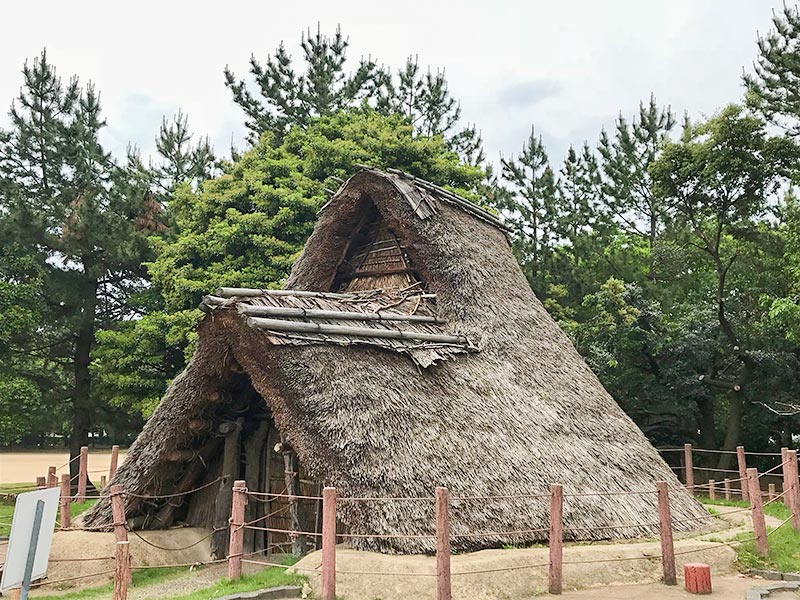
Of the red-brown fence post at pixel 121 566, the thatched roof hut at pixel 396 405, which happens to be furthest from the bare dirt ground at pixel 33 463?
the red-brown fence post at pixel 121 566

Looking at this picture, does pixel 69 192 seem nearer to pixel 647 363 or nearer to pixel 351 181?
pixel 351 181

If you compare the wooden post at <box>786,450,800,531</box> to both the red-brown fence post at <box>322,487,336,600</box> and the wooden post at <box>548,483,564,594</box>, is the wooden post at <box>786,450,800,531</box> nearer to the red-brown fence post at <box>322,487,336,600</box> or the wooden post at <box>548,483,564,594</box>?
the wooden post at <box>548,483,564,594</box>

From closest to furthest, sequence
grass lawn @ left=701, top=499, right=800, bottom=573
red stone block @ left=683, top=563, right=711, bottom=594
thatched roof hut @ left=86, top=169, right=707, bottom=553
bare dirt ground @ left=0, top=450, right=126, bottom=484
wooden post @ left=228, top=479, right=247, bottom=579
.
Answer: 1. red stone block @ left=683, top=563, right=711, bottom=594
2. wooden post @ left=228, top=479, right=247, bottom=579
3. thatched roof hut @ left=86, top=169, right=707, bottom=553
4. grass lawn @ left=701, top=499, right=800, bottom=573
5. bare dirt ground @ left=0, top=450, right=126, bottom=484

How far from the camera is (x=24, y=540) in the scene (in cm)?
333

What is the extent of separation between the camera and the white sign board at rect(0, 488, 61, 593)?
10.5 ft

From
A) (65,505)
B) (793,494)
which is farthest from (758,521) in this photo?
(65,505)

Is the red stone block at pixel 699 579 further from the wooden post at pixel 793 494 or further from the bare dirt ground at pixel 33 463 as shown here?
the bare dirt ground at pixel 33 463

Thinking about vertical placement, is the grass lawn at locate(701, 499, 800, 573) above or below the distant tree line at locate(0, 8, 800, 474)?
below

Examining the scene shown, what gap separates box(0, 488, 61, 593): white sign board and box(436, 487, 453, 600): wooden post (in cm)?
340

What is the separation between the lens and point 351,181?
452 inches

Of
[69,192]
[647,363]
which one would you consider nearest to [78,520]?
[69,192]

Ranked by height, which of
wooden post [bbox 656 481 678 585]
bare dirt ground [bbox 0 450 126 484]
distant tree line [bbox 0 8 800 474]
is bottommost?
bare dirt ground [bbox 0 450 126 484]

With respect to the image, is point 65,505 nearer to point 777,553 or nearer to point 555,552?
point 555,552

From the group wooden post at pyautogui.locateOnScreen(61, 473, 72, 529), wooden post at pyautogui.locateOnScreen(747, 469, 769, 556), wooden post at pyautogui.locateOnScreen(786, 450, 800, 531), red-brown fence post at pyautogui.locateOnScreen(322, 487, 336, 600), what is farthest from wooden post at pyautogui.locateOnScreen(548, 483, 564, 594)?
wooden post at pyautogui.locateOnScreen(61, 473, 72, 529)
